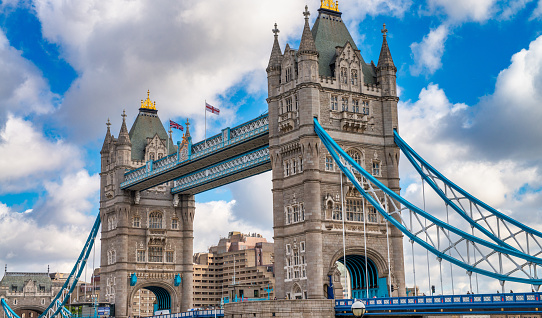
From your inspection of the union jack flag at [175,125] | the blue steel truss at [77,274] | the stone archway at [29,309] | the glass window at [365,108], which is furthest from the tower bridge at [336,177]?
the stone archway at [29,309]

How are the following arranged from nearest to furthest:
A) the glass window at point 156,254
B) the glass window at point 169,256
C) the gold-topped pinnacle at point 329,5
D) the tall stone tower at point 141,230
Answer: the gold-topped pinnacle at point 329,5 < the tall stone tower at point 141,230 < the glass window at point 156,254 < the glass window at point 169,256

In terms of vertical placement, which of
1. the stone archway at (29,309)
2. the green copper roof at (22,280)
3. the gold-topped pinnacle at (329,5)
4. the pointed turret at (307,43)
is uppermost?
the gold-topped pinnacle at (329,5)

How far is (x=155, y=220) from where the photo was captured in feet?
295

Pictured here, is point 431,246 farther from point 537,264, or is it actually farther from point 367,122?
point 367,122

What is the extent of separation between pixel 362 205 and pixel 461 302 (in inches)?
702

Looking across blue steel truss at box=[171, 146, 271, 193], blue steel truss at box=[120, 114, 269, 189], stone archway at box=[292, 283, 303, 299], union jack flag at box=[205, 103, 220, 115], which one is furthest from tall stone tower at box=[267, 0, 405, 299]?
union jack flag at box=[205, 103, 220, 115]

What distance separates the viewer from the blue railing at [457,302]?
40406 millimetres

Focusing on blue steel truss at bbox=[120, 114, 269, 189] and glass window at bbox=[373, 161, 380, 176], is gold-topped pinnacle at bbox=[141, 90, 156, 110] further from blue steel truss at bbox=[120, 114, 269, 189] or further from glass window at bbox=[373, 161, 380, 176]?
glass window at bbox=[373, 161, 380, 176]

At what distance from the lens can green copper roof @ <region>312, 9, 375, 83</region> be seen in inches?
2431

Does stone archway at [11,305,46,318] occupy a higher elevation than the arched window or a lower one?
lower

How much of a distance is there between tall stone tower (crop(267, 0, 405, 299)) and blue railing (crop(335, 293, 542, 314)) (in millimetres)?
9149

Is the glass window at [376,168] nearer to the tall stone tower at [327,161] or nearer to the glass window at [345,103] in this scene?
the tall stone tower at [327,161]

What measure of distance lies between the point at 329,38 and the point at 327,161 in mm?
11075

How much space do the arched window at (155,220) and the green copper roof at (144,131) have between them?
22.3ft
